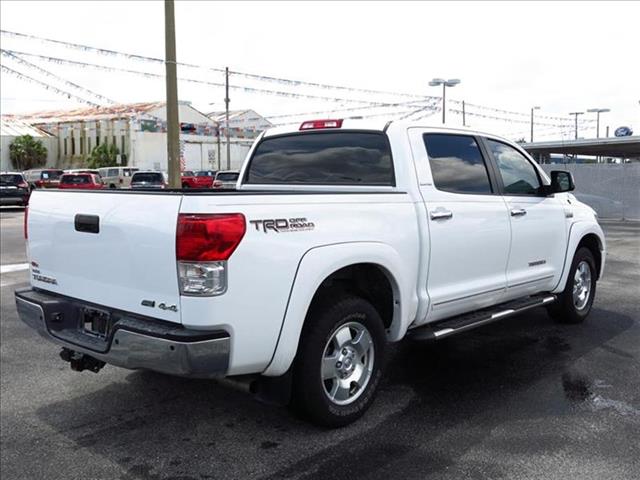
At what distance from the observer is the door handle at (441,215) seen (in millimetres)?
4270

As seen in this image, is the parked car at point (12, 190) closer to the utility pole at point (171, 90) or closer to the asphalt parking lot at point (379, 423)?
the utility pole at point (171, 90)

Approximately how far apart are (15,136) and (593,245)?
61.4 m

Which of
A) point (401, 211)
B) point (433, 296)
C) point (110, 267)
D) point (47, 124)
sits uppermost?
point (47, 124)

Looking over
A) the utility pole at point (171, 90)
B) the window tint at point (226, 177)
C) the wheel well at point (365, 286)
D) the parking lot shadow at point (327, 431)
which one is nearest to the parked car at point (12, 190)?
the window tint at point (226, 177)

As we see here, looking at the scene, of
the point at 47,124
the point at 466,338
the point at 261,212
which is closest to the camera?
the point at 261,212

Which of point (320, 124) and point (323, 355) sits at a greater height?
point (320, 124)

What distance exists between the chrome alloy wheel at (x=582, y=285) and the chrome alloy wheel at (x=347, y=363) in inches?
124

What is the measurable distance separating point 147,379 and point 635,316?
5.17m

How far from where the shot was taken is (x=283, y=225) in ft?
10.8

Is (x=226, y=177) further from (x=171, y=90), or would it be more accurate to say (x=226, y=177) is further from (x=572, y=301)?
(x=572, y=301)

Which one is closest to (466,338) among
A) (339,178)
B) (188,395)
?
(339,178)

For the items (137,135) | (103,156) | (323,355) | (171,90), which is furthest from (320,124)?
(103,156)

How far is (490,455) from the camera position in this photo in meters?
3.46

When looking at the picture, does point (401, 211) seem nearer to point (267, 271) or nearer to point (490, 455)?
point (267, 271)
